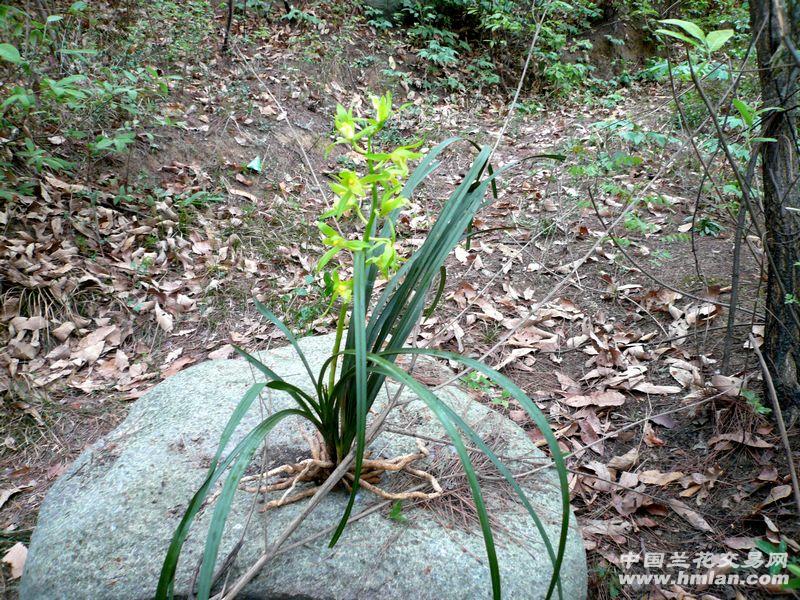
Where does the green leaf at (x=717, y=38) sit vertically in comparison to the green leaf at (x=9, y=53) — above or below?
above

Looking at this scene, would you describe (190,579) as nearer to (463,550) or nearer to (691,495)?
(463,550)

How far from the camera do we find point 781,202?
1794 millimetres

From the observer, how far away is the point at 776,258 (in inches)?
72.9

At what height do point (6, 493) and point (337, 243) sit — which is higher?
point (337, 243)

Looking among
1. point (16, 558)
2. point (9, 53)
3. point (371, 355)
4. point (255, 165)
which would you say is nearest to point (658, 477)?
point (371, 355)

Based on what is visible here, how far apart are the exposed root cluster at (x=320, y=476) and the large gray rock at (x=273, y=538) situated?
1.6 inches

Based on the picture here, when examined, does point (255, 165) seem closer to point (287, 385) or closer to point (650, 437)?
point (287, 385)

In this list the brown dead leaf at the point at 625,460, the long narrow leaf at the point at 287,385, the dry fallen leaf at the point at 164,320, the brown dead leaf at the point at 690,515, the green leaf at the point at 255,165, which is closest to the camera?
the long narrow leaf at the point at 287,385

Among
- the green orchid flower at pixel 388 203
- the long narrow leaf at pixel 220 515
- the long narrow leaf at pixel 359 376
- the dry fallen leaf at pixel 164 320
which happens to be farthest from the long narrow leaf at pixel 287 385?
the dry fallen leaf at pixel 164 320

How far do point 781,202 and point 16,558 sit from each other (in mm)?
3062

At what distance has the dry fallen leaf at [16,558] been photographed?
1.93 meters

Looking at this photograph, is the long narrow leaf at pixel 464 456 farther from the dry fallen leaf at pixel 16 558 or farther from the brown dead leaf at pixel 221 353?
the brown dead leaf at pixel 221 353

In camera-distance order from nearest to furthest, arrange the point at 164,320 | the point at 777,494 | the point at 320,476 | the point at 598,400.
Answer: the point at 320,476, the point at 777,494, the point at 598,400, the point at 164,320

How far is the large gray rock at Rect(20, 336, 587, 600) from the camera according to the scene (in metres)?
1.42
